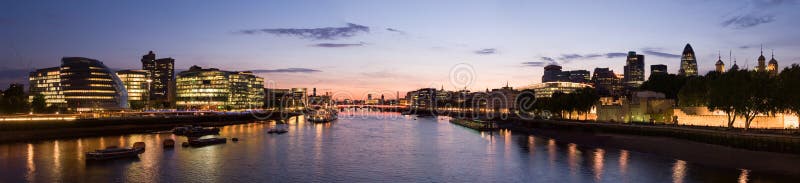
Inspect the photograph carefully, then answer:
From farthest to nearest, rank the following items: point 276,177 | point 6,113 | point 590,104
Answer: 1. point 590,104
2. point 6,113
3. point 276,177

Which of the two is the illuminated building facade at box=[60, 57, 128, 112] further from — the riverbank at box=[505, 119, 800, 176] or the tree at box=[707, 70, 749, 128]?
the tree at box=[707, 70, 749, 128]

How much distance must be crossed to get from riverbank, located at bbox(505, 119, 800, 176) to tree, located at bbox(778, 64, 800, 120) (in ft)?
25.3

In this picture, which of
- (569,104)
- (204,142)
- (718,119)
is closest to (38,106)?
(204,142)

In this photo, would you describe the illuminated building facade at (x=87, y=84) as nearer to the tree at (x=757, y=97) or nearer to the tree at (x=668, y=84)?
the tree at (x=668, y=84)

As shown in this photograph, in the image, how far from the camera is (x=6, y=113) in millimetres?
101625

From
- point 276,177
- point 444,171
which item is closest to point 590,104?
point 444,171

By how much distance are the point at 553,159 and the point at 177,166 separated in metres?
32.5

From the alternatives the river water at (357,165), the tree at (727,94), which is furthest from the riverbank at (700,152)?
the tree at (727,94)

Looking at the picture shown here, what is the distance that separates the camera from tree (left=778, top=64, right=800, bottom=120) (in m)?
55.6

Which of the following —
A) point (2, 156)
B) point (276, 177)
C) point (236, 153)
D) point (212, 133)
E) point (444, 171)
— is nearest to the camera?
point (276, 177)

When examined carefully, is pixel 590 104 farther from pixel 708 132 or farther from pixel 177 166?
pixel 177 166

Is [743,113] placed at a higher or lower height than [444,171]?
higher

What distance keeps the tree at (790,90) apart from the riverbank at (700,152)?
7713 millimetres

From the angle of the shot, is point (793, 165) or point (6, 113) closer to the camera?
point (793, 165)
